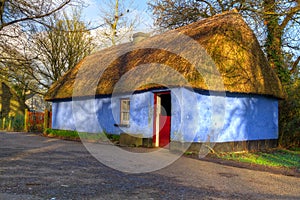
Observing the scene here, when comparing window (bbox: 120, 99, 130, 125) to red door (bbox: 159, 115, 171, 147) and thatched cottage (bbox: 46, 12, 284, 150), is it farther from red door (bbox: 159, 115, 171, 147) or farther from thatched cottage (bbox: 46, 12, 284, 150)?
red door (bbox: 159, 115, 171, 147)

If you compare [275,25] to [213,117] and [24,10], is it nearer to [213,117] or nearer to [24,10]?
[213,117]

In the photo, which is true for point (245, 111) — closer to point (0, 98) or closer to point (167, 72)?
point (167, 72)

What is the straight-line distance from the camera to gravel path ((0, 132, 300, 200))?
483 centimetres

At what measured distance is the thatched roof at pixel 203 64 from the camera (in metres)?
11.2

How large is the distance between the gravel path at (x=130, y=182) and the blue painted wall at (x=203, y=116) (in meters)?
3.09

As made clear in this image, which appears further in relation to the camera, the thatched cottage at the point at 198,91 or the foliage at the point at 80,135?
the foliage at the point at 80,135

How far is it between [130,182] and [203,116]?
5.86 m

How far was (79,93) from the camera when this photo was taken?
1720 cm

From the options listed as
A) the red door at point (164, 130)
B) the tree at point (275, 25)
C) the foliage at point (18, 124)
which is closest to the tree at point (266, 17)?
the tree at point (275, 25)

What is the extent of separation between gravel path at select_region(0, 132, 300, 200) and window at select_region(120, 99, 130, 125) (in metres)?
6.39

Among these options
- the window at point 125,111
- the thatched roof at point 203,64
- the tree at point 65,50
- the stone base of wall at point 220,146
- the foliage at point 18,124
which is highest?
the tree at point 65,50

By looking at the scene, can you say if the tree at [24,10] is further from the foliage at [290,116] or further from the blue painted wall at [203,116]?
the foliage at [290,116]

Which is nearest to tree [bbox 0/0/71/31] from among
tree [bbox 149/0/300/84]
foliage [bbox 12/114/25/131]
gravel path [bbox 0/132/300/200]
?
gravel path [bbox 0/132/300/200]

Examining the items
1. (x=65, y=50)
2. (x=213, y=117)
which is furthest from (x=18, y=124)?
(x=213, y=117)
